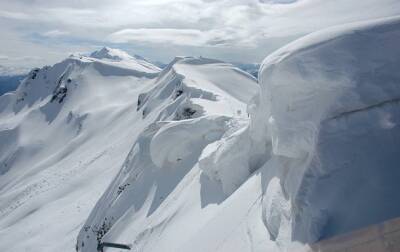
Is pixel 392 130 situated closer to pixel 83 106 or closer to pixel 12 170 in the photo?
pixel 12 170

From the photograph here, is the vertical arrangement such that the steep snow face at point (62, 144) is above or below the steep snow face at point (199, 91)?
below

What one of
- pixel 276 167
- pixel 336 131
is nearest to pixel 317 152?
pixel 336 131

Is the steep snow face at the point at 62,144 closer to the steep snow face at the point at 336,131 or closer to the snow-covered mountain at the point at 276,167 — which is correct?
the snow-covered mountain at the point at 276,167

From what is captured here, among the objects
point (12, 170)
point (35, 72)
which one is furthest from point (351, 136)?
point (35, 72)

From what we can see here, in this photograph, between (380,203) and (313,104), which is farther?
(313,104)

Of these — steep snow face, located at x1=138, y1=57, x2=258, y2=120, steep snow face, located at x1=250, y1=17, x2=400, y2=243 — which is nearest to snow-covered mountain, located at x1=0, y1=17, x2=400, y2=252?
steep snow face, located at x1=250, y1=17, x2=400, y2=243

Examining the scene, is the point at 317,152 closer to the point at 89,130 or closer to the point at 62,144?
the point at 89,130

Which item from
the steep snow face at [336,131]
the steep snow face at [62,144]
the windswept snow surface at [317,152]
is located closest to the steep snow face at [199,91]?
the steep snow face at [62,144]
